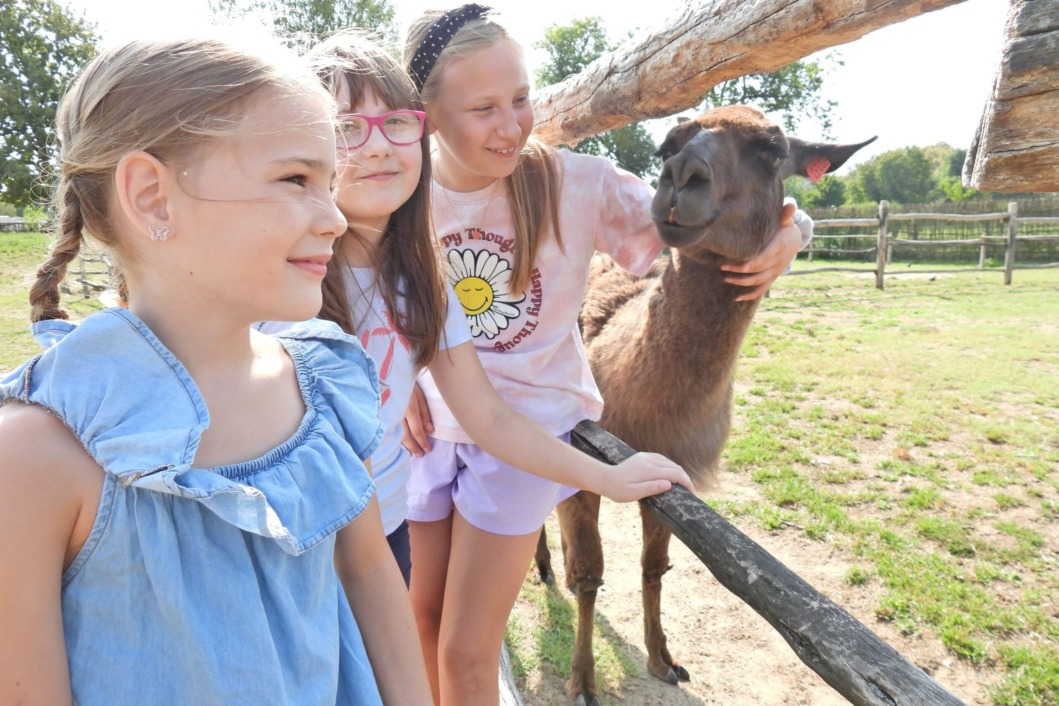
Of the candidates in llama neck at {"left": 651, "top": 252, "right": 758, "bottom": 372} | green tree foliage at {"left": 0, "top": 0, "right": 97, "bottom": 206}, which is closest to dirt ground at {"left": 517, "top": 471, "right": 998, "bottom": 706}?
llama neck at {"left": 651, "top": 252, "right": 758, "bottom": 372}

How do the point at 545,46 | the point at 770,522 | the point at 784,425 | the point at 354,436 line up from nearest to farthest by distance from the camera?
the point at 354,436 < the point at 770,522 < the point at 784,425 < the point at 545,46

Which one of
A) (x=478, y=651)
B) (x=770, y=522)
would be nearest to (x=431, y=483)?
(x=478, y=651)

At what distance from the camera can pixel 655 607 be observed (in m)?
3.51

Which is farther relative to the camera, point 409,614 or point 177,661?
point 409,614

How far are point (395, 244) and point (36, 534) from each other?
1122 mm

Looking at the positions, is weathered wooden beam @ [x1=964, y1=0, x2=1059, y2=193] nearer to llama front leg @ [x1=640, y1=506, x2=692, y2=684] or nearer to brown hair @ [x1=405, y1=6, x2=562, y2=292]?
brown hair @ [x1=405, y1=6, x2=562, y2=292]

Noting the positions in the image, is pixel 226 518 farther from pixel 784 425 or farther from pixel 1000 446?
pixel 1000 446

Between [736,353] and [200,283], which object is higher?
[200,283]

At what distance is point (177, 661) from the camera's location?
920mm

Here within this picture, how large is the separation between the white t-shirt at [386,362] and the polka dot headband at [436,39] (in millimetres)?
687

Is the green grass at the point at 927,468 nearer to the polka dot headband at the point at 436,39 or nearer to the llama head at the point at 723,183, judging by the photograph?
the llama head at the point at 723,183

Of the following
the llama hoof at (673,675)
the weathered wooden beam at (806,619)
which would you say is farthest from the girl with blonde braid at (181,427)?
the llama hoof at (673,675)

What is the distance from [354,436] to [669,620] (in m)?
3.20

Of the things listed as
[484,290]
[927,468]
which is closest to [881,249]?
[927,468]
